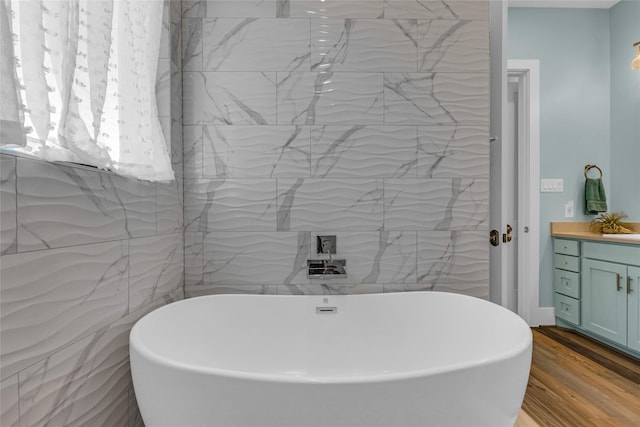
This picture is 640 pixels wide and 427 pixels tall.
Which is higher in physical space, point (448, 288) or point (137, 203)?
point (137, 203)

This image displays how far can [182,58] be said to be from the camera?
181cm

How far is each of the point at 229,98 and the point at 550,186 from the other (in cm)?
282

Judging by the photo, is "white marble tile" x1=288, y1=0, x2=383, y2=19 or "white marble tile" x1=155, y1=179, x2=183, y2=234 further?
"white marble tile" x1=288, y1=0, x2=383, y2=19

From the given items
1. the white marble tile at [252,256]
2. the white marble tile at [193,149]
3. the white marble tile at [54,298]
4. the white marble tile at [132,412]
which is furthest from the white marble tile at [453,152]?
the white marble tile at [132,412]

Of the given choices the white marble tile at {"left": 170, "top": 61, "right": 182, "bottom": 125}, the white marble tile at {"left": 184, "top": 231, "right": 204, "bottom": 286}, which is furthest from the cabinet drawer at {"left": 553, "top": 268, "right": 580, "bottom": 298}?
the white marble tile at {"left": 170, "top": 61, "right": 182, "bottom": 125}

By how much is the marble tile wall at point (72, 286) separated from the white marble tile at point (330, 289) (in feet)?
1.92

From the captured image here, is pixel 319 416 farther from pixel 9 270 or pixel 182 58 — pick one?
pixel 182 58

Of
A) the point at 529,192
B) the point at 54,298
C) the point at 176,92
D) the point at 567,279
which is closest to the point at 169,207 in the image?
the point at 176,92

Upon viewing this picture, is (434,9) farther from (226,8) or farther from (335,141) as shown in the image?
(226,8)

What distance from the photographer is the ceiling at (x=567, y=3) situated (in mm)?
3139

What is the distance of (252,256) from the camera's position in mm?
1824

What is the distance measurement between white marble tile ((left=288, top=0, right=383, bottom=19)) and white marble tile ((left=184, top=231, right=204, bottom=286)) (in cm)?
117

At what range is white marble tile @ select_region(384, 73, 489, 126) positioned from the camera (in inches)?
72.1

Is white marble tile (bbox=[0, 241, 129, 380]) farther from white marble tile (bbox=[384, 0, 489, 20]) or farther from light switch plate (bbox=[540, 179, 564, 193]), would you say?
light switch plate (bbox=[540, 179, 564, 193])
